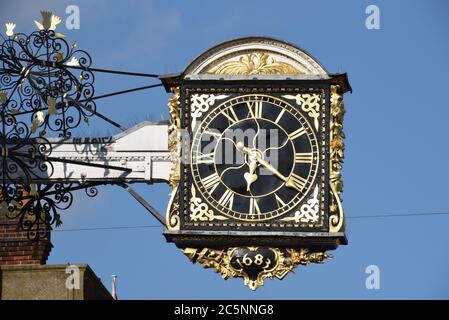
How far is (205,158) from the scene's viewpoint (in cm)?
5934

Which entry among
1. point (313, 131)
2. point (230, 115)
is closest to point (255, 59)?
point (230, 115)

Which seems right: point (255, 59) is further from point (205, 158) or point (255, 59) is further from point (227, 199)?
point (227, 199)

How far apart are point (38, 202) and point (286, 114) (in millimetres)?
5037

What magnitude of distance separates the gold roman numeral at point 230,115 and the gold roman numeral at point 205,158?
69cm

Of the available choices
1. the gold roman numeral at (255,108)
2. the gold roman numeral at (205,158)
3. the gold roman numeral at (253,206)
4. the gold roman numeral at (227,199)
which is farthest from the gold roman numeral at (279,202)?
the gold roman numeral at (255,108)

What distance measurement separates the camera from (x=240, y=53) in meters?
59.3

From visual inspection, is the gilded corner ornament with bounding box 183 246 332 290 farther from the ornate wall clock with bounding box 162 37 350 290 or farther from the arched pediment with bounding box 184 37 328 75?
the arched pediment with bounding box 184 37 328 75

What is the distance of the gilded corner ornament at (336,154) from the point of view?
58.8m

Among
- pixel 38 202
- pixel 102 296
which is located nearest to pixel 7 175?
pixel 38 202

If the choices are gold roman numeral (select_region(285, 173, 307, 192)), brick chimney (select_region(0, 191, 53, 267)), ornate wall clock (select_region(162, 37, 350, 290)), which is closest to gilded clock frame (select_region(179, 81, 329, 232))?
ornate wall clock (select_region(162, 37, 350, 290))

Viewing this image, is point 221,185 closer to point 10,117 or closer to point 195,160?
point 195,160

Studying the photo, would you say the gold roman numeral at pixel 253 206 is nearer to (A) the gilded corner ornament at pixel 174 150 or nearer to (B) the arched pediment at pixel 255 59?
(A) the gilded corner ornament at pixel 174 150

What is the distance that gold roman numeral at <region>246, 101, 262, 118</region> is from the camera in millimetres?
59219

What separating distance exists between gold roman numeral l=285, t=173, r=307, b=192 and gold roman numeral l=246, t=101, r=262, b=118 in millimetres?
1254
